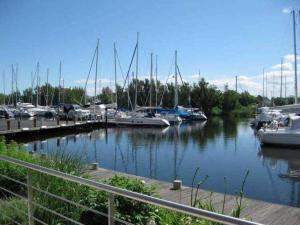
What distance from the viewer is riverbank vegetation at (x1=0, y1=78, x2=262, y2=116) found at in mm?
90562

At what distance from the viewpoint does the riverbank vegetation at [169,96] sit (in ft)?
297

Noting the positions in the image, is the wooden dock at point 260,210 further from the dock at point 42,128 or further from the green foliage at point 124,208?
the dock at point 42,128

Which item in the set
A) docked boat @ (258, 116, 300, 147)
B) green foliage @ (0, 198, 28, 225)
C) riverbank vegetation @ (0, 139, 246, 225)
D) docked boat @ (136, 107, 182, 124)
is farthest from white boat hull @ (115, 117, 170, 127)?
green foliage @ (0, 198, 28, 225)

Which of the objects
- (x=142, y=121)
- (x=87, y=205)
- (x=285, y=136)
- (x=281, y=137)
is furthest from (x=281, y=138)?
(x=87, y=205)

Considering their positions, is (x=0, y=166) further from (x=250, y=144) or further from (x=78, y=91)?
(x=78, y=91)

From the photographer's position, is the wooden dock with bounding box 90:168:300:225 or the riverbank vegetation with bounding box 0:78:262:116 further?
the riverbank vegetation with bounding box 0:78:262:116

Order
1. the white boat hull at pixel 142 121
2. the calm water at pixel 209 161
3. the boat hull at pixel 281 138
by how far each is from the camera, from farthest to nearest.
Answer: the white boat hull at pixel 142 121 < the boat hull at pixel 281 138 < the calm water at pixel 209 161

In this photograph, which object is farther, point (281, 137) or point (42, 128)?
point (42, 128)

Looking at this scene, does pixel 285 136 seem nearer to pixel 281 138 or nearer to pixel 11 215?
pixel 281 138

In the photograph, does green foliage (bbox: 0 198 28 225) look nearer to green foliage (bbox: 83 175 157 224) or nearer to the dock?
green foliage (bbox: 83 175 157 224)

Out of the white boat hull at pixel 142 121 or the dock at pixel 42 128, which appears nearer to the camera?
the dock at pixel 42 128

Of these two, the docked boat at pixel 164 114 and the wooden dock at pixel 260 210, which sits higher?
the docked boat at pixel 164 114

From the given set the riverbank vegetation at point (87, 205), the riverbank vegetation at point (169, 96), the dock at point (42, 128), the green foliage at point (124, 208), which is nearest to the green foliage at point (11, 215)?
the riverbank vegetation at point (87, 205)

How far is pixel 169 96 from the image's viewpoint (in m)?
94.0
